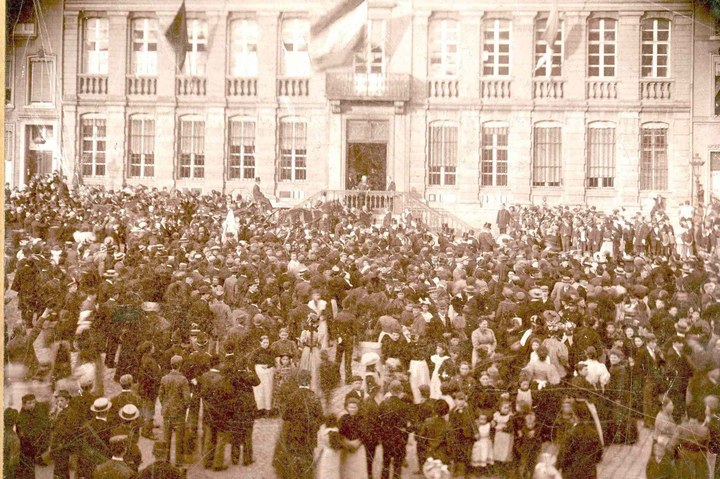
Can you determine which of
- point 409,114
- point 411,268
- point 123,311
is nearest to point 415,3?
point 409,114

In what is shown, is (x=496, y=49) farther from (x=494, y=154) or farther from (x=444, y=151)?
(x=444, y=151)

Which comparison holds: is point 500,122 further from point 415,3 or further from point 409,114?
point 415,3

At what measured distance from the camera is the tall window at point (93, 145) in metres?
9.72

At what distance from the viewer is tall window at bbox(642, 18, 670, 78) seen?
367 inches

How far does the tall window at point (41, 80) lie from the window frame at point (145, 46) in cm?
99

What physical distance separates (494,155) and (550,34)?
5.67ft

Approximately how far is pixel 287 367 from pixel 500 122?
14.9 feet

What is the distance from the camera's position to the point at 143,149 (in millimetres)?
10117

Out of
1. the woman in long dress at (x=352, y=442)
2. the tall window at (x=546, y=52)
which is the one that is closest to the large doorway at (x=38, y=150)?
the woman in long dress at (x=352, y=442)

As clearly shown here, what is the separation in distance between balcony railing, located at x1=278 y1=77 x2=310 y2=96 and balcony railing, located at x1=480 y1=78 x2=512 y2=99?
244cm

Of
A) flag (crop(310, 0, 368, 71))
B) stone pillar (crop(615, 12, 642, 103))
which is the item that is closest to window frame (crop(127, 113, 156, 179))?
flag (crop(310, 0, 368, 71))

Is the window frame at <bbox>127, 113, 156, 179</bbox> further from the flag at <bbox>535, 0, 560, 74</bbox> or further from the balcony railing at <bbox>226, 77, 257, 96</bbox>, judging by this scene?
the flag at <bbox>535, 0, 560, 74</bbox>

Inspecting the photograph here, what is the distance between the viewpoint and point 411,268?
11.0m

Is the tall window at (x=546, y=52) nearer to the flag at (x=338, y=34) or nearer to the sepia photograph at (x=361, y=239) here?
the sepia photograph at (x=361, y=239)
